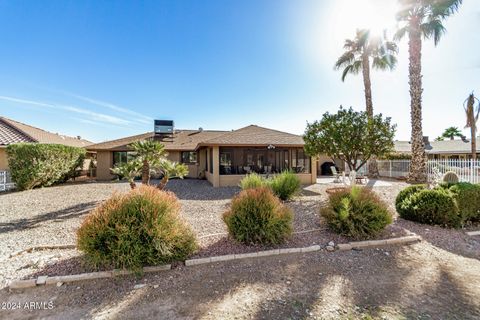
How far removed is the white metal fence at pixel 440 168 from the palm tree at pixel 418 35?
105 centimetres

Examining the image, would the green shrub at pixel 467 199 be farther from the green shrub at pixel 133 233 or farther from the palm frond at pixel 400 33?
the palm frond at pixel 400 33

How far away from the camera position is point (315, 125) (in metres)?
10.3

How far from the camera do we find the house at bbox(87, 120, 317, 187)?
46.1 feet

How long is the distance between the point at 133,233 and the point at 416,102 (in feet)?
55.5

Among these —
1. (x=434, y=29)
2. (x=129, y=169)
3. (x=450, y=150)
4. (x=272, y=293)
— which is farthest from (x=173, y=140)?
(x=450, y=150)

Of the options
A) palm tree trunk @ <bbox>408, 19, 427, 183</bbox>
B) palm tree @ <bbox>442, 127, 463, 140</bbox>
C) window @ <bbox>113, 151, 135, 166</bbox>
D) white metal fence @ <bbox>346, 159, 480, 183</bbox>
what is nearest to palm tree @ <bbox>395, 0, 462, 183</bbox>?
palm tree trunk @ <bbox>408, 19, 427, 183</bbox>

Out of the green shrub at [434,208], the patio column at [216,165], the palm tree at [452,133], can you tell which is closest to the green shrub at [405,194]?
the green shrub at [434,208]

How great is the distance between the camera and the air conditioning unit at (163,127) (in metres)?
21.9

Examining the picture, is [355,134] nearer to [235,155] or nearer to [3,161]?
[235,155]

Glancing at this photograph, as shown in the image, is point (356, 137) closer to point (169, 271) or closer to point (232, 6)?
point (232, 6)

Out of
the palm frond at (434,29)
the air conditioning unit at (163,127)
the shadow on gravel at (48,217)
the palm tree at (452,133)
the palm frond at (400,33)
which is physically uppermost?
the palm frond at (400,33)

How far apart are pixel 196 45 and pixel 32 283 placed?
38.5ft

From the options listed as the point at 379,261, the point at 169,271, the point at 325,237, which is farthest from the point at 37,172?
the point at 379,261

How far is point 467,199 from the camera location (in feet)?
18.9
